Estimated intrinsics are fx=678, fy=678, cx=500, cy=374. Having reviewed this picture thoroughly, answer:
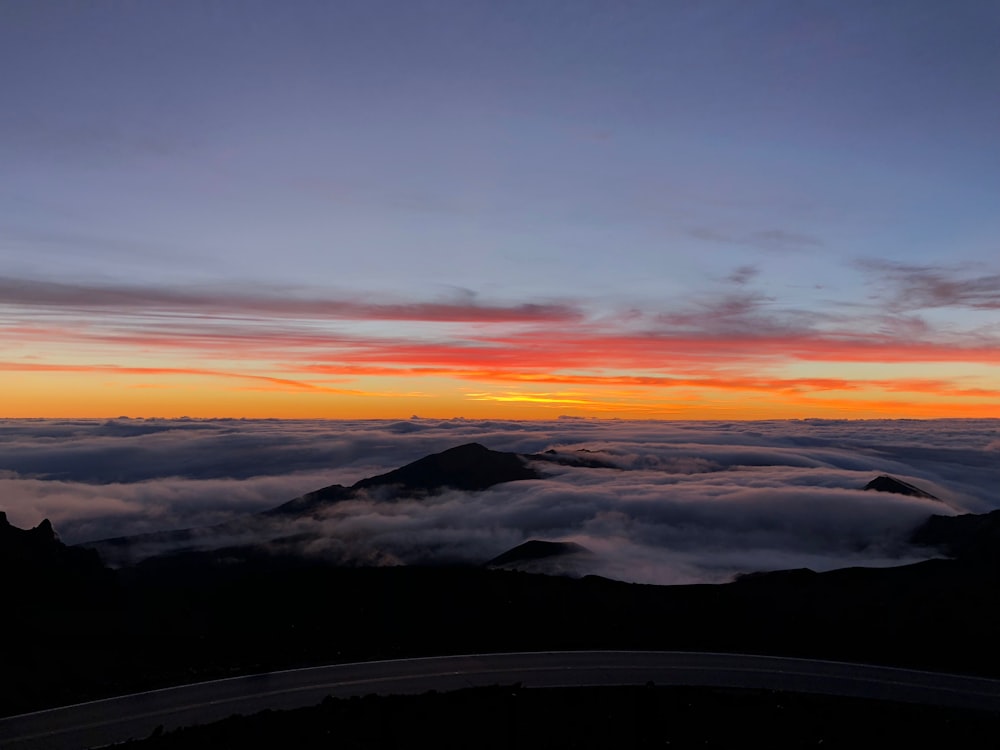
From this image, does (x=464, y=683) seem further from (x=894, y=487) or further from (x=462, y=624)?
(x=894, y=487)

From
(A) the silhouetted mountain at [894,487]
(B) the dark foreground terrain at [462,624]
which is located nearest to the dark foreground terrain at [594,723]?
(B) the dark foreground terrain at [462,624]

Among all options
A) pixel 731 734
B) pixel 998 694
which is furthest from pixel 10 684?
pixel 998 694

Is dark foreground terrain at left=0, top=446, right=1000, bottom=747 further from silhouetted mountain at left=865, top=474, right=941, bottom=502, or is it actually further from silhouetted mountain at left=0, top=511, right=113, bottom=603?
silhouetted mountain at left=865, top=474, right=941, bottom=502

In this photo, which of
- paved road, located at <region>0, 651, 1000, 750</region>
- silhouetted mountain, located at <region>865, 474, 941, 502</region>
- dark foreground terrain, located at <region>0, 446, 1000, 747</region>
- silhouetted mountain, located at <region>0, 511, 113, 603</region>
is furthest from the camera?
silhouetted mountain, located at <region>865, 474, 941, 502</region>

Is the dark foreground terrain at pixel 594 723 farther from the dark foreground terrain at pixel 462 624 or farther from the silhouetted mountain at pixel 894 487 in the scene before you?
the silhouetted mountain at pixel 894 487

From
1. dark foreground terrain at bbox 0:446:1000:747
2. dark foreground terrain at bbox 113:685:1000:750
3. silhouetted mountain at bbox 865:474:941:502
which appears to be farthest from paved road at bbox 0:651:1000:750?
silhouetted mountain at bbox 865:474:941:502
